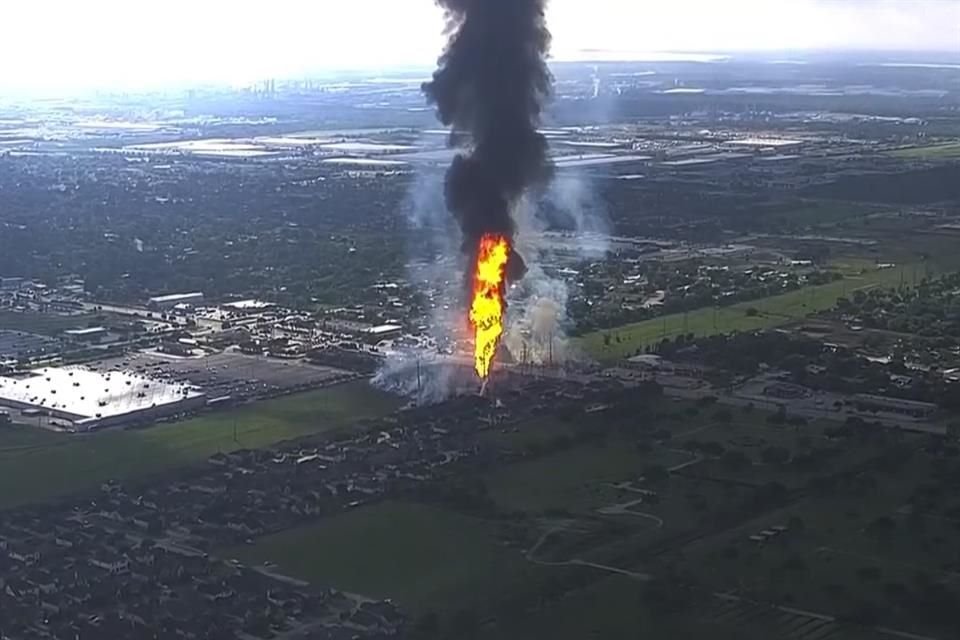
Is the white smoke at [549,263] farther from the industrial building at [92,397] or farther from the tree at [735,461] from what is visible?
the tree at [735,461]

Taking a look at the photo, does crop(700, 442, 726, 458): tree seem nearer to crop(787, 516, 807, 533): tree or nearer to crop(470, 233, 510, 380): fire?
crop(787, 516, 807, 533): tree

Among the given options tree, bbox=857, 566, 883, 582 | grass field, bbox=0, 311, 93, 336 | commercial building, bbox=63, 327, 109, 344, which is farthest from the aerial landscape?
grass field, bbox=0, 311, 93, 336

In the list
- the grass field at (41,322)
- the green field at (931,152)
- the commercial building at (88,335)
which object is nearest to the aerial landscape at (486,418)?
the commercial building at (88,335)

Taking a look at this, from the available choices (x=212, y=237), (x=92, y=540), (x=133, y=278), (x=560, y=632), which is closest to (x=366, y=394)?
(x=92, y=540)

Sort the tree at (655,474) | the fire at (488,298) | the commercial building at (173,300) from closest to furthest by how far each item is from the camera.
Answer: the tree at (655,474) → the fire at (488,298) → the commercial building at (173,300)

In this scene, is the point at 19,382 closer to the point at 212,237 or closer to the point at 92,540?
the point at 92,540

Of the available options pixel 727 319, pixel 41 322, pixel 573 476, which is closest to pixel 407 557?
pixel 573 476
